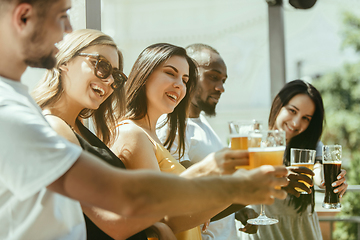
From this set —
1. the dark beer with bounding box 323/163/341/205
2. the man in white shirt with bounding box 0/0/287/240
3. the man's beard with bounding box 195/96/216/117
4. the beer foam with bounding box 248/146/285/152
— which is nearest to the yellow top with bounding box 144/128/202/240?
the beer foam with bounding box 248/146/285/152

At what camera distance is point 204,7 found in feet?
120

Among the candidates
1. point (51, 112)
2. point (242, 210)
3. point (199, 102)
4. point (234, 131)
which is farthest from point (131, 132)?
point (199, 102)

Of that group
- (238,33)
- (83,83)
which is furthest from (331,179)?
(238,33)

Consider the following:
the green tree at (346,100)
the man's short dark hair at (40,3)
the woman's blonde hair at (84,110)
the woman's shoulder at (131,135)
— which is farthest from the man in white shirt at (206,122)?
the green tree at (346,100)

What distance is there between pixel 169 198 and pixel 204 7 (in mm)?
37447

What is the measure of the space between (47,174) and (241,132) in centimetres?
83

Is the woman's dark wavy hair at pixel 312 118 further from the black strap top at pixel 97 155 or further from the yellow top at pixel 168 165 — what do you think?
the black strap top at pixel 97 155

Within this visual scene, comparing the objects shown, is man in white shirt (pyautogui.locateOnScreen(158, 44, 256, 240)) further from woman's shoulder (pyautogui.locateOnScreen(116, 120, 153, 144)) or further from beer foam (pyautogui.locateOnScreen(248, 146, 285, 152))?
beer foam (pyautogui.locateOnScreen(248, 146, 285, 152))

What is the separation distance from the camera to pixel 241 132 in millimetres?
1475

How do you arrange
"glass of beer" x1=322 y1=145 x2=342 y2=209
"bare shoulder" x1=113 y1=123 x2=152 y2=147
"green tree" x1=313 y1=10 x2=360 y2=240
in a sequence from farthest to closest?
"green tree" x1=313 y1=10 x2=360 y2=240, "glass of beer" x1=322 y1=145 x2=342 y2=209, "bare shoulder" x1=113 y1=123 x2=152 y2=147

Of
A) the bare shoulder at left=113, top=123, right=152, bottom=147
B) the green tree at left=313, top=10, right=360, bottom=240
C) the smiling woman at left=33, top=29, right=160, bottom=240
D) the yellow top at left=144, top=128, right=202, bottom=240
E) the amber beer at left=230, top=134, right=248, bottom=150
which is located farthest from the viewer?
the green tree at left=313, top=10, right=360, bottom=240

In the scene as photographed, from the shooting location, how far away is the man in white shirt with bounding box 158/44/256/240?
105 inches

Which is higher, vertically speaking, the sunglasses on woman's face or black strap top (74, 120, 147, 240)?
the sunglasses on woman's face

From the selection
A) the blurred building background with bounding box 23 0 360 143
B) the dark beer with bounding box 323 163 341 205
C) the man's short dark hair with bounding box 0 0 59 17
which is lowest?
the dark beer with bounding box 323 163 341 205
